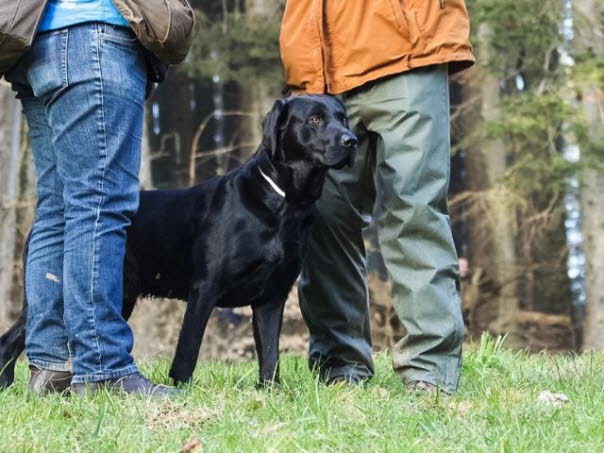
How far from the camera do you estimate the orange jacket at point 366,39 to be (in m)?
3.81

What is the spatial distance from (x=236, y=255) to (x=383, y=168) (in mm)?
731

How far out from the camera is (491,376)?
447 centimetres

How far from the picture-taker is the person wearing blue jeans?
3.31 m

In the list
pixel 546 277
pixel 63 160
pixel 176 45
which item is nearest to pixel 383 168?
pixel 176 45

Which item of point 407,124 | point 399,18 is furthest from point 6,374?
point 399,18

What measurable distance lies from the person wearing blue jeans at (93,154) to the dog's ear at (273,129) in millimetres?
698

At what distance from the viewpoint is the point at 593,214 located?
33.8ft

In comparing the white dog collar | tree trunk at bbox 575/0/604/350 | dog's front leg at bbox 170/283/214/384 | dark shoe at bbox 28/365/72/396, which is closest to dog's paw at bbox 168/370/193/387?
dog's front leg at bbox 170/283/214/384

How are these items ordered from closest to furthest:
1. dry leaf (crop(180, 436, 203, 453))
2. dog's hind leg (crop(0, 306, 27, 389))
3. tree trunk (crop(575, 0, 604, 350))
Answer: dry leaf (crop(180, 436, 203, 453)) < dog's hind leg (crop(0, 306, 27, 389)) < tree trunk (crop(575, 0, 604, 350))

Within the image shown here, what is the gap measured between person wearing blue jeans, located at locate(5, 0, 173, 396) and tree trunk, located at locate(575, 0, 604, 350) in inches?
297

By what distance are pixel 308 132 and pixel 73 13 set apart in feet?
3.87

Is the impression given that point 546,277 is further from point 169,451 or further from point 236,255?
point 169,451

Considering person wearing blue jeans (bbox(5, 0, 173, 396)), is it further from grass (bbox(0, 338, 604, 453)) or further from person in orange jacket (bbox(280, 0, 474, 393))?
person in orange jacket (bbox(280, 0, 474, 393))

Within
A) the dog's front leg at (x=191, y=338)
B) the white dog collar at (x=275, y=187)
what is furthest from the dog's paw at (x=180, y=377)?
the white dog collar at (x=275, y=187)
